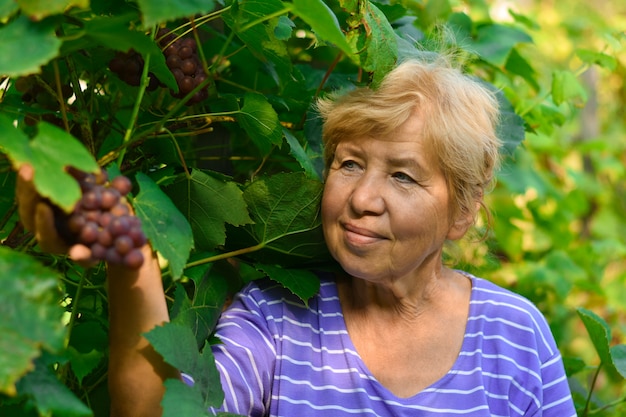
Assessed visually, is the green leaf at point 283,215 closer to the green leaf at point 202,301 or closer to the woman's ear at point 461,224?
the green leaf at point 202,301

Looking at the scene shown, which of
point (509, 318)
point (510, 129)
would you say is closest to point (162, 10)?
point (509, 318)

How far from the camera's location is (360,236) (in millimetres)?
1753

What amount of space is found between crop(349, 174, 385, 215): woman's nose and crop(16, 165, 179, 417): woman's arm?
1.68ft

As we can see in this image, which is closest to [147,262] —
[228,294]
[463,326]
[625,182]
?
[228,294]

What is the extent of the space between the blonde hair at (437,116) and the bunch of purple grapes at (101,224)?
28.8 inches

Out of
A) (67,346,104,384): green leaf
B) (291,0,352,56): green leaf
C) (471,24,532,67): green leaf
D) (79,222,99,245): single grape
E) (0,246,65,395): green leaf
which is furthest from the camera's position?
(471,24,532,67): green leaf

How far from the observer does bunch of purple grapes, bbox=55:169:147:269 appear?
1118 mm

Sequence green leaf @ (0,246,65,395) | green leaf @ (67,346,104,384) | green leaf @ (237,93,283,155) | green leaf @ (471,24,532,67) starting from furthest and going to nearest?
green leaf @ (471,24,532,67)
green leaf @ (237,93,283,155)
green leaf @ (67,346,104,384)
green leaf @ (0,246,65,395)

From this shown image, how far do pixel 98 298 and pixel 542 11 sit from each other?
5987 millimetres

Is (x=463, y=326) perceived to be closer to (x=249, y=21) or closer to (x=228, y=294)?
(x=228, y=294)

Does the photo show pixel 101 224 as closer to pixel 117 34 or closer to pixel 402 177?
pixel 117 34

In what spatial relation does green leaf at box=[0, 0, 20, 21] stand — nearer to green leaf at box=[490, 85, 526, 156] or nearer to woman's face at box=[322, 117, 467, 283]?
woman's face at box=[322, 117, 467, 283]

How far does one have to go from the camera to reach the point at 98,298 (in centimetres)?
174

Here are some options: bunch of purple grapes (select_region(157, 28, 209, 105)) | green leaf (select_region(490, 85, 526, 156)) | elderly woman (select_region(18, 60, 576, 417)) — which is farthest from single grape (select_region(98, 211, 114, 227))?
green leaf (select_region(490, 85, 526, 156))
